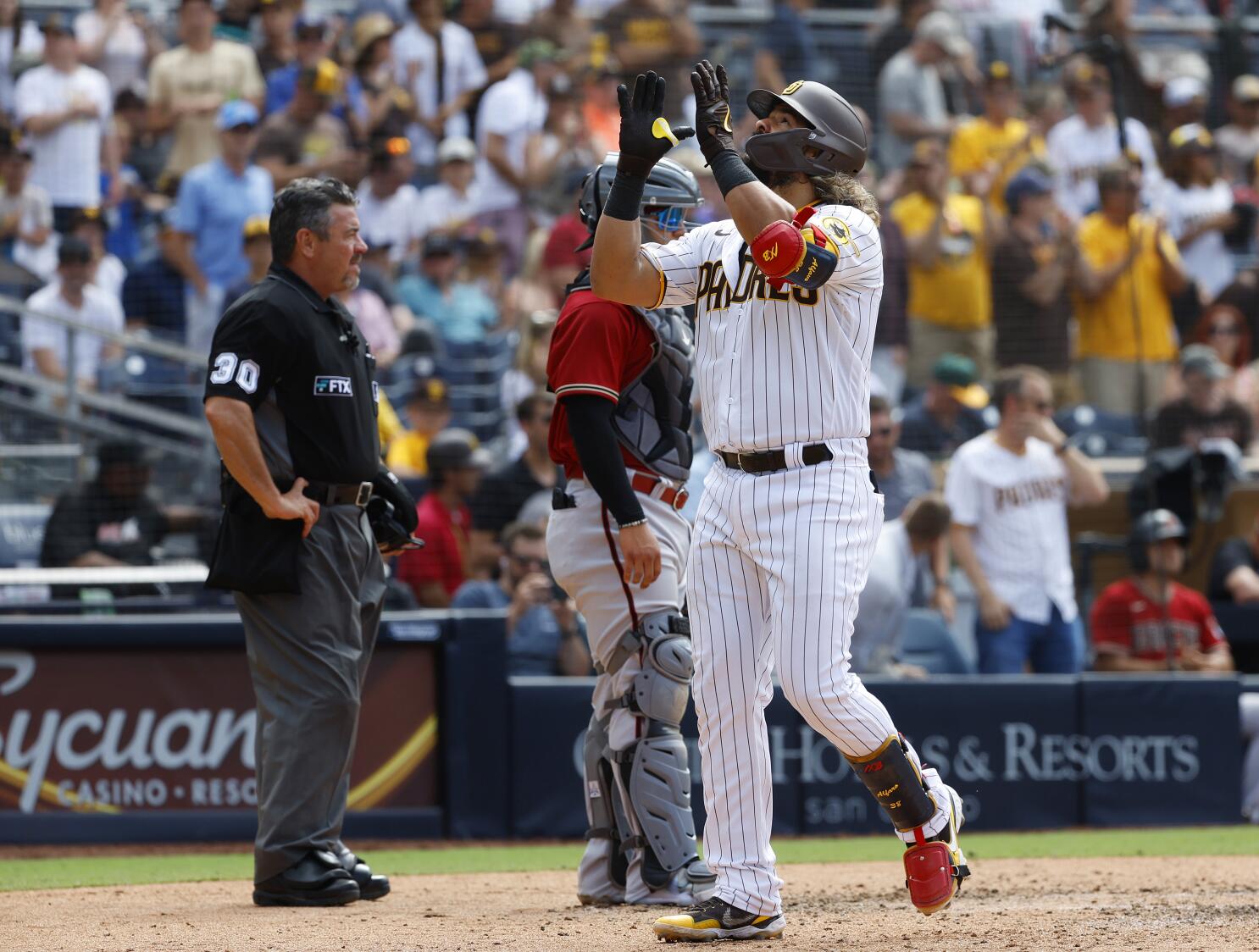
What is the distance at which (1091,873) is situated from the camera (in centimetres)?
615

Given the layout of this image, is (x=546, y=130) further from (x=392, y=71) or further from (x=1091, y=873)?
(x=1091, y=873)

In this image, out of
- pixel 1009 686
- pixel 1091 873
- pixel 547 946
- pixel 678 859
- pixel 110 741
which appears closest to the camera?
pixel 547 946

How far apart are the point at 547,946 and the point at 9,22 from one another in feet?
30.9

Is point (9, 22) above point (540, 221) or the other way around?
above

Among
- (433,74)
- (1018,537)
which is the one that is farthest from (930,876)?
(433,74)

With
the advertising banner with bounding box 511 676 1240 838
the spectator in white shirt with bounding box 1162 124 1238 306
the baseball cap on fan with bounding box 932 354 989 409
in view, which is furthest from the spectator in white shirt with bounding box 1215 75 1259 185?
the advertising banner with bounding box 511 676 1240 838

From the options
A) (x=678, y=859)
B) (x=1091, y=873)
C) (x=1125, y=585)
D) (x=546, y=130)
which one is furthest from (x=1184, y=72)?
(x=678, y=859)

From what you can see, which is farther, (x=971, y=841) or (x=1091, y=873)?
(x=971, y=841)

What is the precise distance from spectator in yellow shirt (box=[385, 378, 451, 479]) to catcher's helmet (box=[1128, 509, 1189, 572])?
3751mm

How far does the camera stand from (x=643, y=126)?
4355 mm

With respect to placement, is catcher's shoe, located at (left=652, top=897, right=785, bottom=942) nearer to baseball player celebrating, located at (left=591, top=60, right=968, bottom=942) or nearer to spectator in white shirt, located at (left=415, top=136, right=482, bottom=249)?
baseball player celebrating, located at (left=591, top=60, right=968, bottom=942)

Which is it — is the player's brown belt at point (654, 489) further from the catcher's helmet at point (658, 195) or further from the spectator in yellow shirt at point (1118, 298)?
the spectator in yellow shirt at point (1118, 298)

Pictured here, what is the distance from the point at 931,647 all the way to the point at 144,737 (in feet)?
12.6

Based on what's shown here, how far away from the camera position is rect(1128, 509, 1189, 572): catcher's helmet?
359 inches
